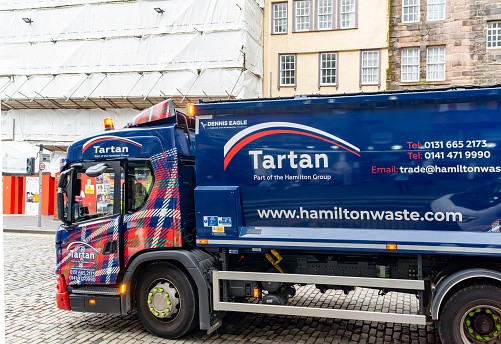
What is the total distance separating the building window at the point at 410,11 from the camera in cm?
2098

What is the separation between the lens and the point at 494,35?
792 inches

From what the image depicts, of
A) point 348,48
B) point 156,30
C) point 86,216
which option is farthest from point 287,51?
point 86,216

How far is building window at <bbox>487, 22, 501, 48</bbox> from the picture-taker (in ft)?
65.9

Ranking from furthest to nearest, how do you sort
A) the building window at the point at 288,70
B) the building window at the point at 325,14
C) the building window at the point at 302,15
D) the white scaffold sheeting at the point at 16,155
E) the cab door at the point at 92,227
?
the white scaffold sheeting at the point at 16,155 → the building window at the point at 288,70 → the building window at the point at 302,15 → the building window at the point at 325,14 → the cab door at the point at 92,227

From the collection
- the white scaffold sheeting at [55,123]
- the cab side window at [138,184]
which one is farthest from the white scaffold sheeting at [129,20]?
the cab side window at [138,184]

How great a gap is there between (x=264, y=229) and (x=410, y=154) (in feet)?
6.32

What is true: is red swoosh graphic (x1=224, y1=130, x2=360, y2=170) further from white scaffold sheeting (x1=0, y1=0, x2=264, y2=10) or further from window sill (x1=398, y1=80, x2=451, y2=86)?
white scaffold sheeting (x1=0, y1=0, x2=264, y2=10)

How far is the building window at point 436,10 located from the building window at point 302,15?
5.71m

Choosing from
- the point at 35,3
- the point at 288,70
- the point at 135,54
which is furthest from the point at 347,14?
the point at 35,3

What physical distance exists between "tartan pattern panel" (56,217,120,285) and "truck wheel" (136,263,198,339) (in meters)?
0.48

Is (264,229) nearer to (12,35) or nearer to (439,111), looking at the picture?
(439,111)

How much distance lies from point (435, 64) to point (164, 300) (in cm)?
1933

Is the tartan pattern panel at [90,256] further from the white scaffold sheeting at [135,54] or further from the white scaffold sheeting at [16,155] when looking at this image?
the white scaffold sheeting at [16,155]

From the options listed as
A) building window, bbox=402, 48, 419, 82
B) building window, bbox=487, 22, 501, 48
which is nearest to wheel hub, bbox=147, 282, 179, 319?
building window, bbox=402, 48, 419, 82
